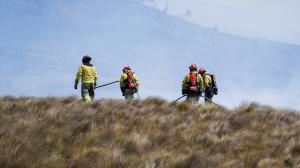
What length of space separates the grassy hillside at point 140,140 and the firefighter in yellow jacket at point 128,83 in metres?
7.15

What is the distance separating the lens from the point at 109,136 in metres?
7.16

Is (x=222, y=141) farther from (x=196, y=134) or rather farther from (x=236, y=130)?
(x=236, y=130)

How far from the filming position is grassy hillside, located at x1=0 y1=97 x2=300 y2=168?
211 inches

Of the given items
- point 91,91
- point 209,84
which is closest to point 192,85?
point 91,91

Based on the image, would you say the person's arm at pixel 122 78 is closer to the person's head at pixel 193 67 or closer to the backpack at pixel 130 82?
the backpack at pixel 130 82

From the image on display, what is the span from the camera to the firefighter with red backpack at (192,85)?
16453mm

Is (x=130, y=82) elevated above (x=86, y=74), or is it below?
below

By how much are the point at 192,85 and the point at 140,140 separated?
32.0ft

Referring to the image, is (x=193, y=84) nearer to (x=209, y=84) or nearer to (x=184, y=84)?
(x=184, y=84)

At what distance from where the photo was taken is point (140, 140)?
686cm

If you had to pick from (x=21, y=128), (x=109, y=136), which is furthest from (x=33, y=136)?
(x=109, y=136)

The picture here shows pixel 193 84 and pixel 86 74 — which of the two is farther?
pixel 86 74

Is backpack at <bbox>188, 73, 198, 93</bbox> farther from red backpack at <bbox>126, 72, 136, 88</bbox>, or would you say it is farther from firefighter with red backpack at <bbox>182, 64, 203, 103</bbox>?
red backpack at <bbox>126, 72, 136, 88</bbox>

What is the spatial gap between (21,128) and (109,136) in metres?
1.34
